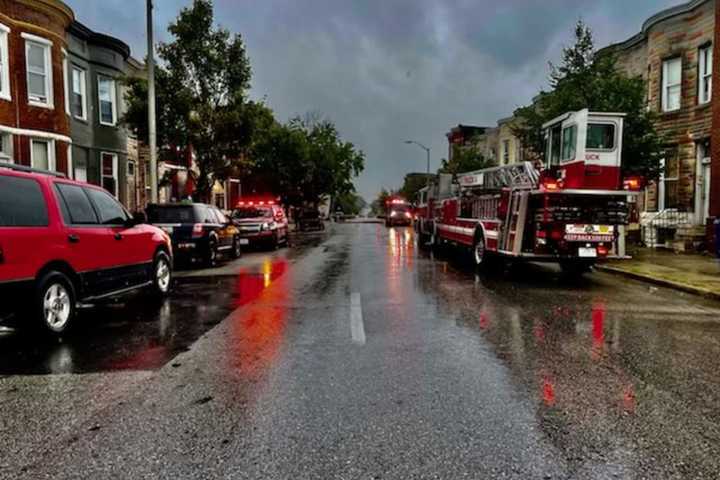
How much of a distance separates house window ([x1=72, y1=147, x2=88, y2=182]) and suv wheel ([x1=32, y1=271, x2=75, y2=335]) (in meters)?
16.0

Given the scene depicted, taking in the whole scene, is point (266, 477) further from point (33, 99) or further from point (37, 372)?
point (33, 99)

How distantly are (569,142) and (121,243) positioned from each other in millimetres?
9341

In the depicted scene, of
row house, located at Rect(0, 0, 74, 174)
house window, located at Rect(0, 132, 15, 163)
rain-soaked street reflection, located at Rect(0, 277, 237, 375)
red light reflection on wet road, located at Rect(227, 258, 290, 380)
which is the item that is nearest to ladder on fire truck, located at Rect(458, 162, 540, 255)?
red light reflection on wet road, located at Rect(227, 258, 290, 380)

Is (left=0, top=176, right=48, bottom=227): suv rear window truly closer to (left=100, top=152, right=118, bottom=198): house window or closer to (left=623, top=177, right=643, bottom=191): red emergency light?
(left=623, top=177, right=643, bottom=191): red emergency light

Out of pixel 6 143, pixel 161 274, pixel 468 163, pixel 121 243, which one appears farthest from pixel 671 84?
pixel 6 143

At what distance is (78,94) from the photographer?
22.2m

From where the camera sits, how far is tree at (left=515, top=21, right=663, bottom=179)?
650 inches

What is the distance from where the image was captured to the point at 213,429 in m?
4.05

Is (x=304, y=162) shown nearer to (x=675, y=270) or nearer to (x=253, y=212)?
(x=253, y=212)

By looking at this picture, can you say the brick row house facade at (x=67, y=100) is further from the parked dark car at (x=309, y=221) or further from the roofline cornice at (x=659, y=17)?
the roofline cornice at (x=659, y=17)

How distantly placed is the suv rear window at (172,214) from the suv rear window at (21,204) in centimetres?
785

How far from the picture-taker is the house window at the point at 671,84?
21766mm

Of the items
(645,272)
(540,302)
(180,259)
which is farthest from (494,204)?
(180,259)

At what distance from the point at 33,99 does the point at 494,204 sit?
14.9m
